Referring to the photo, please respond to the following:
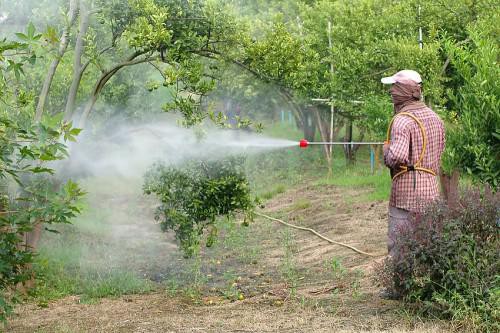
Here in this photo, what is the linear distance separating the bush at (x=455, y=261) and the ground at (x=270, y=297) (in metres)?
0.19

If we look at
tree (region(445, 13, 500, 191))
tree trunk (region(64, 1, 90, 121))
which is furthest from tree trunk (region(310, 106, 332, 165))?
tree (region(445, 13, 500, 191))

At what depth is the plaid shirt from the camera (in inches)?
263

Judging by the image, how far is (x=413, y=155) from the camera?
22.3ft

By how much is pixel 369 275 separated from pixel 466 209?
2227 mm

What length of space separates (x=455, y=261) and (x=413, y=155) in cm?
111

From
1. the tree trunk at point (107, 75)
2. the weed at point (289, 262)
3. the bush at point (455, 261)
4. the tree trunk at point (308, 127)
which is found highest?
the tree trunk at point (107, 75)

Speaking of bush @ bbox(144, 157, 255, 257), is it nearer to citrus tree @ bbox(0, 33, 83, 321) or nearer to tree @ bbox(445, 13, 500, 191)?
tree @ bbox(445, 13, 500, 191)

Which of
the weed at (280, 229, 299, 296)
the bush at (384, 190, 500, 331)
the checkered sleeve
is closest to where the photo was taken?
the bush at (384, 190, 500, 331)

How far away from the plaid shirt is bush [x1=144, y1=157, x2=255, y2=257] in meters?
2.23

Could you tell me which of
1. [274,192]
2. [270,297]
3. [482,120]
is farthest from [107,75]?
[274,192]

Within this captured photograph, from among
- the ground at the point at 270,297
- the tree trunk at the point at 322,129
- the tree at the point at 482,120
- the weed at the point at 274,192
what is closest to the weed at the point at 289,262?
the ground at the point at 270,297

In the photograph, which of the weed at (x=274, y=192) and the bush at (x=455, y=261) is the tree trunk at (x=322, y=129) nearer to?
the weed at (x=274, y=192)

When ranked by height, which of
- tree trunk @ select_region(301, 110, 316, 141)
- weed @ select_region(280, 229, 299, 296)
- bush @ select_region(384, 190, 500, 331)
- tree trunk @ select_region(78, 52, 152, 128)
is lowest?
weed @ select_region(280, 229, 299, 296)

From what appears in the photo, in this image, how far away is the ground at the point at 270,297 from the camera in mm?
6488
